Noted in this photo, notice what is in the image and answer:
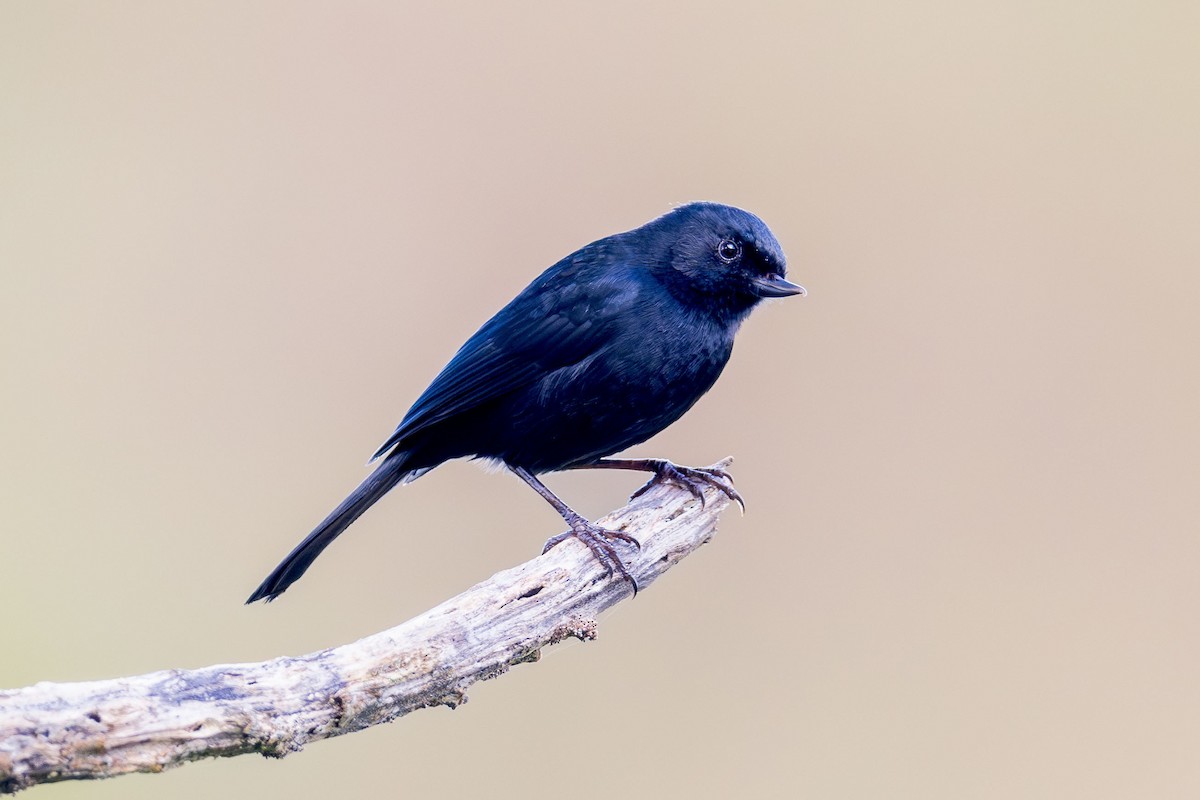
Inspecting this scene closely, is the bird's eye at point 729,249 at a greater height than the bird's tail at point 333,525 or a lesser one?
greater

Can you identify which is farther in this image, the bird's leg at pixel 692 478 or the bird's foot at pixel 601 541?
the bird's leg at pixel 692 478

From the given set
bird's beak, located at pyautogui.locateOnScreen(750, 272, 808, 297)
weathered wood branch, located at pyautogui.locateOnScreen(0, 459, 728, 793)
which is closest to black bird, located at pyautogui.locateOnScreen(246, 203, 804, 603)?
bird's beak, located at pyautogui.locateOnScreen(750, 272, 808, 297)

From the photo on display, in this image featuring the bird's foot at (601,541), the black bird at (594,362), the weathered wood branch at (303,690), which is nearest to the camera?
the weathered wood branch at (303,690)

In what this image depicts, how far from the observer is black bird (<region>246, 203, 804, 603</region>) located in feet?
12.9

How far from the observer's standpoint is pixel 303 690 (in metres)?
2.69

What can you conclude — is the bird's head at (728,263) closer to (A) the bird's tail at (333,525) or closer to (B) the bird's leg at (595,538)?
→ (B) the bird's leg at (595,538)

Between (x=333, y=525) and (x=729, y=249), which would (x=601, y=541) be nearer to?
(x=333, y=525)

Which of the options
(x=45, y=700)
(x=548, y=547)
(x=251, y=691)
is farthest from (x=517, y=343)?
(x=45, y=700)

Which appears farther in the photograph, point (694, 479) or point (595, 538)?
point (694, 479)

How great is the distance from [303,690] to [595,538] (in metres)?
1.21

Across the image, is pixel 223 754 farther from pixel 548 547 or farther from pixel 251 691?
pixel 548 547

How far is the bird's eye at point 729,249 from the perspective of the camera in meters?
4.24

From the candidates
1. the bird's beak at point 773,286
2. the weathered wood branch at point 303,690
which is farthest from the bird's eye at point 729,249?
the weathered wood branch at point 303,690

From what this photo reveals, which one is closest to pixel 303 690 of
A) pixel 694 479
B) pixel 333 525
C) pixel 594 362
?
pixel 333 525
